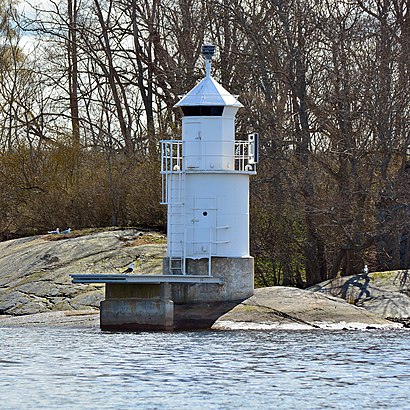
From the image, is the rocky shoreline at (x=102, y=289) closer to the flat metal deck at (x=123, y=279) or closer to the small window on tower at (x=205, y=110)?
the flat metal deck at (x=123, y=279)

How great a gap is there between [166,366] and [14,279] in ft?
46.9

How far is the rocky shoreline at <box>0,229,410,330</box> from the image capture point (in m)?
29.5

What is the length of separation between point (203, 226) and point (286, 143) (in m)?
6.43

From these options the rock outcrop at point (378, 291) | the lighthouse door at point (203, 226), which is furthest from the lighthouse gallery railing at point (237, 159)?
the rock outcrop at point (378, 291)

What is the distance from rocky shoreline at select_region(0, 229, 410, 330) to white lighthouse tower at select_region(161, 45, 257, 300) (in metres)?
1.31

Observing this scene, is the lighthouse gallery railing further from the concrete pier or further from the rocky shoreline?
the rocky shoreline

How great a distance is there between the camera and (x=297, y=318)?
96.3ft

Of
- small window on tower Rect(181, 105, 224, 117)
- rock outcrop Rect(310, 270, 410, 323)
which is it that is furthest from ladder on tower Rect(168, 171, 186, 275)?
rock outcrop Rect(310, 270, 410, 323)

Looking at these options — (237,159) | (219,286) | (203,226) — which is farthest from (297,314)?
(237,159)

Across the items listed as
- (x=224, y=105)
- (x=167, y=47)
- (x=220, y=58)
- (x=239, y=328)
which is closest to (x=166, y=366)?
(x=239, y=328)

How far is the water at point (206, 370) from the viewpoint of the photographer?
18922 millimetres

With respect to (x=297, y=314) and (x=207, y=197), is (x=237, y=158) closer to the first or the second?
(x=207, y=197)

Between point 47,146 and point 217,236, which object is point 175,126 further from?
point 217,236

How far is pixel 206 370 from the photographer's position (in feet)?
71.9
